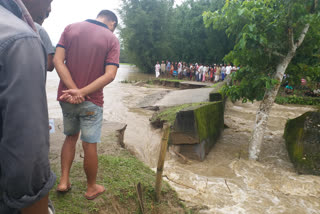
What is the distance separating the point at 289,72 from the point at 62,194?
215 inches

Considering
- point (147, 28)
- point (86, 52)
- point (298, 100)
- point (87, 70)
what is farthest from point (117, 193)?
point (147, 28)

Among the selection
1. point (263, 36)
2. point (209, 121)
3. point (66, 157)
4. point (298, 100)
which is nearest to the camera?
point (66, 157)

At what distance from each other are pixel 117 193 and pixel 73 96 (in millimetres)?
1190

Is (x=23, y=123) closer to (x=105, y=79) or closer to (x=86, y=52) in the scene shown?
(x=105, y=79)

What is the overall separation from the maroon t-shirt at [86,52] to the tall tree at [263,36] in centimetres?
288

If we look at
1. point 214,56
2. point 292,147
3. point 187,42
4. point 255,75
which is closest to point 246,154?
point 292,147

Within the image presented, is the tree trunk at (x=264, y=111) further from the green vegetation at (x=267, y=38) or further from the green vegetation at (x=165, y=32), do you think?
the green vegetation at (x=165, y=32)

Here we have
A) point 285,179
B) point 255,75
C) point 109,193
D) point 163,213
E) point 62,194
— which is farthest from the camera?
point 255,75

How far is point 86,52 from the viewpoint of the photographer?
2012mm

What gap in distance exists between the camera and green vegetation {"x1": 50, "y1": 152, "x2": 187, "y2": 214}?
219cm

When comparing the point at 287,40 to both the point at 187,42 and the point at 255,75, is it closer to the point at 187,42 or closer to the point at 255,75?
the point at 255,75

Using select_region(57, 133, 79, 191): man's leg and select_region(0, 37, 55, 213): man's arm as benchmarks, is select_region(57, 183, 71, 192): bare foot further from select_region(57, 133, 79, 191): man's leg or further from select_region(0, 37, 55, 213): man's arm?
select_region(0, 37, 55, 213): man's arm

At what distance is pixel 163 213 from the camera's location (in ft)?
8.87

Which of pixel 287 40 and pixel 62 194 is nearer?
pixel 62 194
